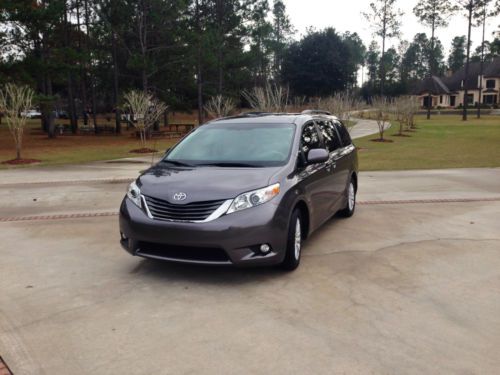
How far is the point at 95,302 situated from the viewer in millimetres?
4348

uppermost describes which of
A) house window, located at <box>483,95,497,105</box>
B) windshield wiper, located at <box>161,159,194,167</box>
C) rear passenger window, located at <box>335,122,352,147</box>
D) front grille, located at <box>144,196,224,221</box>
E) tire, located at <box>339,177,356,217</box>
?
house window, located at <box>483,95,497,105</box>


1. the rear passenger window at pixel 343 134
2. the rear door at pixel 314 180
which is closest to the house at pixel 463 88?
the rear passenger window at pixel 343 134

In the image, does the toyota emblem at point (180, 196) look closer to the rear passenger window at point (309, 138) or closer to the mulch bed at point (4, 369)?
the rear passenger window at point (309, 138)

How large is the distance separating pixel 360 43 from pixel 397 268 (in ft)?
461

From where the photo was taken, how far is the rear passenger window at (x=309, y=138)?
5898mm

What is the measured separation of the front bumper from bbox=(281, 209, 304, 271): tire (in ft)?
0.45

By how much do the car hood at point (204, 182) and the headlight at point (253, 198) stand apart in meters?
0.05

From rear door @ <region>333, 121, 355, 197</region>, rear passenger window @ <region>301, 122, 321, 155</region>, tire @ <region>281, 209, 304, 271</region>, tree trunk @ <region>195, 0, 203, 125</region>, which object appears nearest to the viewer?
tire @ <region>281, 209, 304, 271</region>

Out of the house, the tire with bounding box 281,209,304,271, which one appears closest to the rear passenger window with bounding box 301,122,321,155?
the tire with bounding box 281,209,304,271

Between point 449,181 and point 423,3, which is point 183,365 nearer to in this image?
point 449,181

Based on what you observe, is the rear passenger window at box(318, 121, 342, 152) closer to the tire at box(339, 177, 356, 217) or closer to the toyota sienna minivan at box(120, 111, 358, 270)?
the toyota sienna minivan at box(120, 111, 358, 270)

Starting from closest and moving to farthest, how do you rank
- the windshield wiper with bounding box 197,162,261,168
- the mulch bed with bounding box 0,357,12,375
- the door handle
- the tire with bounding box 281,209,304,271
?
the mulch bed with bounding box 0,357,12,375 → the tire with bounding box 281,209,304,271 → the windshield wiper with bounding box 197,162,261,168 → the door handle

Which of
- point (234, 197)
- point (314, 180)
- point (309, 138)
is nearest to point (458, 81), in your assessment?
point (309, 138)

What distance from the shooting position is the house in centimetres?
8244
